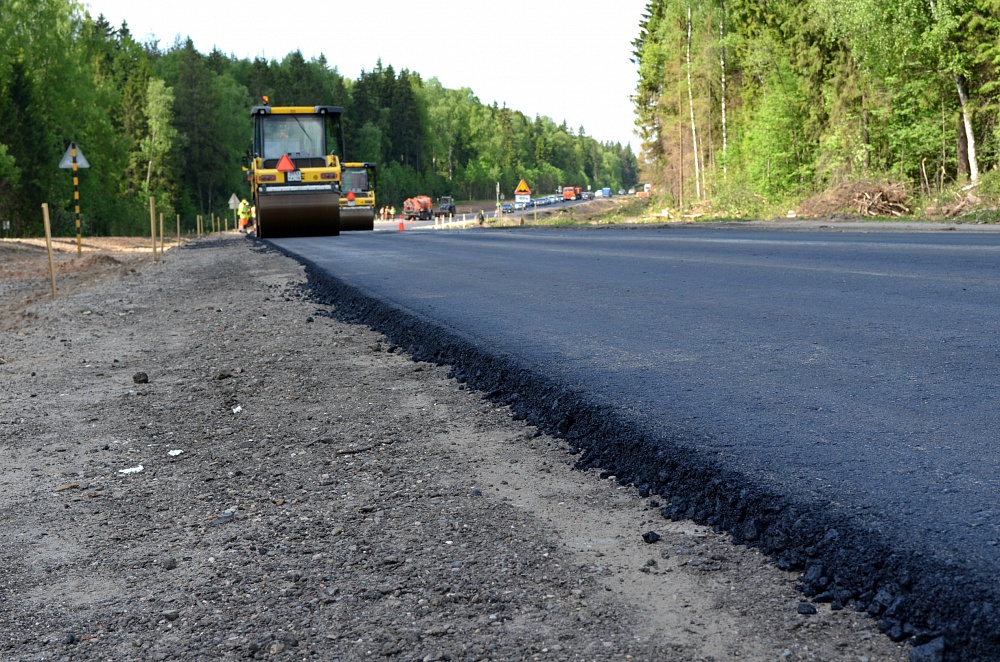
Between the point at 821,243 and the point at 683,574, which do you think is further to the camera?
the point at 821,243

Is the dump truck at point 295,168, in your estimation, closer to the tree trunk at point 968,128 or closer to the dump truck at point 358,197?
the dump truck at point 358,197

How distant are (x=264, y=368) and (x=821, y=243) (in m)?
12.6

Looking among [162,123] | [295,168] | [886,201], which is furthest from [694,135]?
[162,123]

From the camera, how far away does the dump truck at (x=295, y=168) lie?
27.3 metres

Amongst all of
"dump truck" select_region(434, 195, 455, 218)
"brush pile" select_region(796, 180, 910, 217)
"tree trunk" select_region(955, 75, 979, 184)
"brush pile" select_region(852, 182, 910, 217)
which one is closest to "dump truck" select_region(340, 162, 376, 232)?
"brush pile" select_region(796, 180, 910, 217)

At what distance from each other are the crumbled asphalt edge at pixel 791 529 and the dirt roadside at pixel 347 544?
0.26 feet

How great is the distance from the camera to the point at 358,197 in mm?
39125

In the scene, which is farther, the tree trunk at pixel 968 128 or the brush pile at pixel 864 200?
the tree trunk at pixel 968 128

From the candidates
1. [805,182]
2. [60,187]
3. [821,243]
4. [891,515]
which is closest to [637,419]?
[891,515]

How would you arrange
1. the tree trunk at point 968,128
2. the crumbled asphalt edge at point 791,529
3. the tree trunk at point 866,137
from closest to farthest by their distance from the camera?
the crumbled asphalt edge at point 791,529, the tree trunk at point 968,128, the tree trunk at point 866,137

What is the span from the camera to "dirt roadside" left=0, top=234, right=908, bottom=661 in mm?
2547

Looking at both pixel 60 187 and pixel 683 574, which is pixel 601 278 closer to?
pixel 683 574

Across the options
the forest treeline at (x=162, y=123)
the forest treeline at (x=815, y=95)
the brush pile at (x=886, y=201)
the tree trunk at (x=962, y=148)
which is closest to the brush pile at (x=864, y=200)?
the brush pile at (x=886, y=201)

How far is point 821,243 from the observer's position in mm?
17203
